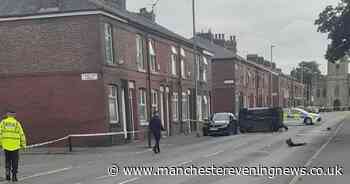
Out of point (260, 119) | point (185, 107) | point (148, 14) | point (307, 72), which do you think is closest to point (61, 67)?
point (260, 119)

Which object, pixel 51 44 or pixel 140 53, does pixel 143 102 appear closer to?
pixel 140 53

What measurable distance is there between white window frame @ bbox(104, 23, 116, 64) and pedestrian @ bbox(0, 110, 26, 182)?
1496cm

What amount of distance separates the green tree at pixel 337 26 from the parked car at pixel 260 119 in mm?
9359

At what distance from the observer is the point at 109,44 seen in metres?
30.6

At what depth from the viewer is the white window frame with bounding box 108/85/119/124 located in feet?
99.1

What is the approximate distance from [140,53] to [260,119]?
11289 millimetres

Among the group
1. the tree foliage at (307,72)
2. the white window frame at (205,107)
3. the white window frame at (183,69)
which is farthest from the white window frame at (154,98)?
the tree foliage at (307,72)

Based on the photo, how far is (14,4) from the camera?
101 ft

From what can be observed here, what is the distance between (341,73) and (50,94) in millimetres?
125482

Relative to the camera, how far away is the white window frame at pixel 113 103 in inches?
1189

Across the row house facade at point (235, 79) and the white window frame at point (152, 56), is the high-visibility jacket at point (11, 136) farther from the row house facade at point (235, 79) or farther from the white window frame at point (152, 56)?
the row house facade at point (235, 79)

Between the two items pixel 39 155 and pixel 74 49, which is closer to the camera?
pixel 39 155

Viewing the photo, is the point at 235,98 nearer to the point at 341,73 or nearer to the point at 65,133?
the point at 65,133

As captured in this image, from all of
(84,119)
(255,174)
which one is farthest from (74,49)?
(255,174)
